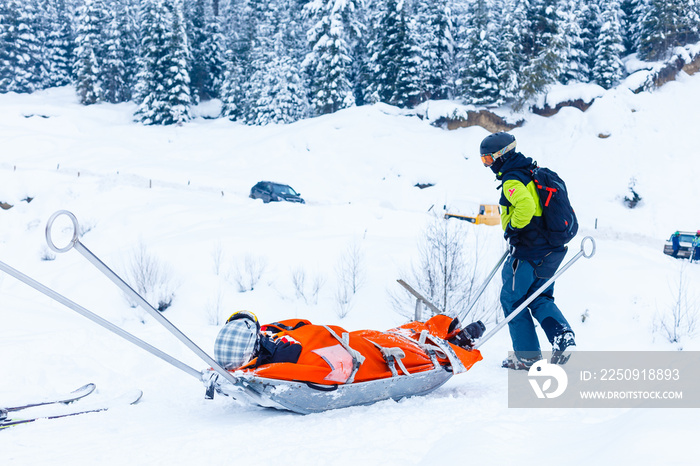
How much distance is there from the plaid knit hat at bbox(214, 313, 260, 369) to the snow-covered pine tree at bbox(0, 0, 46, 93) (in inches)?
1771

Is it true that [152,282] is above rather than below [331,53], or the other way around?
below

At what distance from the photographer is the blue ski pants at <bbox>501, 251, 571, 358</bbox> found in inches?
138

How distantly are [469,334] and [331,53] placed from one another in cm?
2928

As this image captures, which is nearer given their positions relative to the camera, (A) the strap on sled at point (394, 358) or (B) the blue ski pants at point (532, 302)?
(A) the strap on sled at point (394, 358)

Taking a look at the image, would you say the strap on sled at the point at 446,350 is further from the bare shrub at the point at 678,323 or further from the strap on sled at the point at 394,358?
the bare shrub at the point at 678,323

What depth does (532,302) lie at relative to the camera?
3.61m

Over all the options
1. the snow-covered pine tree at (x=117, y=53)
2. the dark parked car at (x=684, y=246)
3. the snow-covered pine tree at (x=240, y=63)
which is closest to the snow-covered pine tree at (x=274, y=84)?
the snow-covered pine tree at (x=240, y=63)

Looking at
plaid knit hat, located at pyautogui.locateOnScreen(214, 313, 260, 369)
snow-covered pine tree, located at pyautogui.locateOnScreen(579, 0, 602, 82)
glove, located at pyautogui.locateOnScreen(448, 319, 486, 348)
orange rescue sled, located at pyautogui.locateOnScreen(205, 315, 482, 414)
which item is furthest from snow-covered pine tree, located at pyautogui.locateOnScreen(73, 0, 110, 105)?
glove, located at pyautogui.locateOnScreen(448, 319, 486, 348)

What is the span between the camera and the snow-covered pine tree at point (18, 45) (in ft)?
120

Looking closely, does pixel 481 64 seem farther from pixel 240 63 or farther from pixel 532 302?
pixel 532 302

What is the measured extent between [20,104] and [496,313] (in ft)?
124

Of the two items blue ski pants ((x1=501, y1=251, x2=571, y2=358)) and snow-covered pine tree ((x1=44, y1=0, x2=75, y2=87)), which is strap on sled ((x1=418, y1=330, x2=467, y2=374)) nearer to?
blue ski pants ((x1=501, y1=251, x2=571, y2=358))

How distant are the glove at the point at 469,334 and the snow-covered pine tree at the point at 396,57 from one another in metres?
27.1

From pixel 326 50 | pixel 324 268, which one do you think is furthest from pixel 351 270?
pixel 326 50
